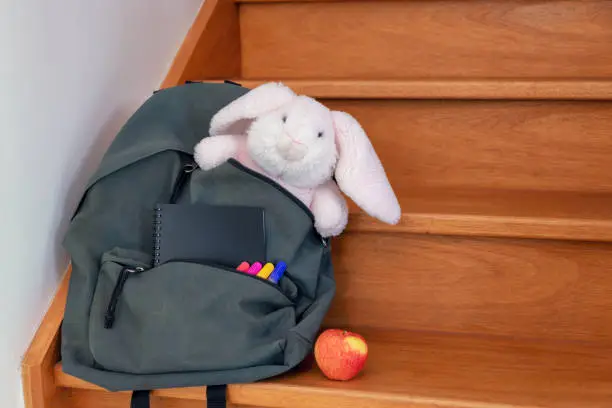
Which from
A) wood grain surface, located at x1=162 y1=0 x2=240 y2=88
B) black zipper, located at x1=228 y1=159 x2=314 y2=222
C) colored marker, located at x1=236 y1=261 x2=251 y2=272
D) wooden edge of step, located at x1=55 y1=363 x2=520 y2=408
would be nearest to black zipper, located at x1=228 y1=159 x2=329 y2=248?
black zipper, located at x1=228 y1=159 x2=314 y2=222

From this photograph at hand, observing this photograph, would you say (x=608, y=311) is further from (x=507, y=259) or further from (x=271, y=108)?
(x=271, y=108)

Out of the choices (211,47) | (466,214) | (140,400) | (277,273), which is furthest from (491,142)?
(140,400)

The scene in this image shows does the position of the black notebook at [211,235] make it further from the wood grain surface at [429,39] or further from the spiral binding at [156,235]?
the wood grain surface at [429,39]

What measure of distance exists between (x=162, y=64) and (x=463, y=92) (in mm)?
539

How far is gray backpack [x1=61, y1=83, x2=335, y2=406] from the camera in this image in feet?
2.96

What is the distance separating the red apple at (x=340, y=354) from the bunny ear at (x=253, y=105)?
1.02 feet

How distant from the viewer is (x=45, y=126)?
3.28 feet

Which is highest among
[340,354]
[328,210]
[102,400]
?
[328,210]

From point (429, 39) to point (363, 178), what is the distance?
1.75 feet

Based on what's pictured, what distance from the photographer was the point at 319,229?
39.4 inches

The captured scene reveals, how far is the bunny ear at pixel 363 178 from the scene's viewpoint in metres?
0.95

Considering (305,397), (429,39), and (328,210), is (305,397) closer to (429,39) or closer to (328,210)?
(328,210)

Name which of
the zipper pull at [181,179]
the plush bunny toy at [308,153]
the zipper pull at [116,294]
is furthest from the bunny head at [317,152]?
the zipper pull at [116,294]

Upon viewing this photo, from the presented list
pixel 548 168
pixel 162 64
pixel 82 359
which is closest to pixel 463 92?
pixel 548 168
